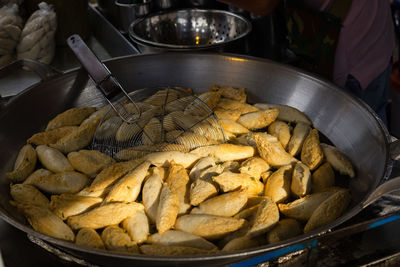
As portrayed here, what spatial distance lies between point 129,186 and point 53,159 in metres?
0.22

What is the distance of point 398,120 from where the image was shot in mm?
1640

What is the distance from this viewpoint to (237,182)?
28.7 inches

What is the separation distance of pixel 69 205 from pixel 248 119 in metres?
0.47

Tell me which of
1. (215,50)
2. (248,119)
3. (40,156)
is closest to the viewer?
(40,156)

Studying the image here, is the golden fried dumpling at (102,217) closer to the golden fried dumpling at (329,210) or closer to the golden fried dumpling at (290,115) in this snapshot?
the golden fried dumpling at (329,210)

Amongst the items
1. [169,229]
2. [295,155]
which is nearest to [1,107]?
[169,229]

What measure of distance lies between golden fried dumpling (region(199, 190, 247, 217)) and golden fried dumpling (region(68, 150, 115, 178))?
0.24m

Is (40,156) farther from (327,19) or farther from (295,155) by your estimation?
(327,19)

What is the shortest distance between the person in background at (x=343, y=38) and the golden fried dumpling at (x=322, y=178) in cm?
46

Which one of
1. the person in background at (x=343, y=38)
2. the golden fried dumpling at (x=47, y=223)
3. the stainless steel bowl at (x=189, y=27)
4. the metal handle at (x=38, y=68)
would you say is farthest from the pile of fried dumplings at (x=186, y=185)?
the stainless steel bowl at (x=189, y=27)

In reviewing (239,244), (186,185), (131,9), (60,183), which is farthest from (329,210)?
(131,9)

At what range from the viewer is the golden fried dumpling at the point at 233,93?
102 centimetres

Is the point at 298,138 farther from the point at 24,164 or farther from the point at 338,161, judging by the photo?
the point at 24,164

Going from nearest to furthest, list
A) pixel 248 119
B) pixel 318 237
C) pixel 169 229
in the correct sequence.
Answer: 1. pixel 318 237
2. pixel 169 229
3. pixel 248 119
